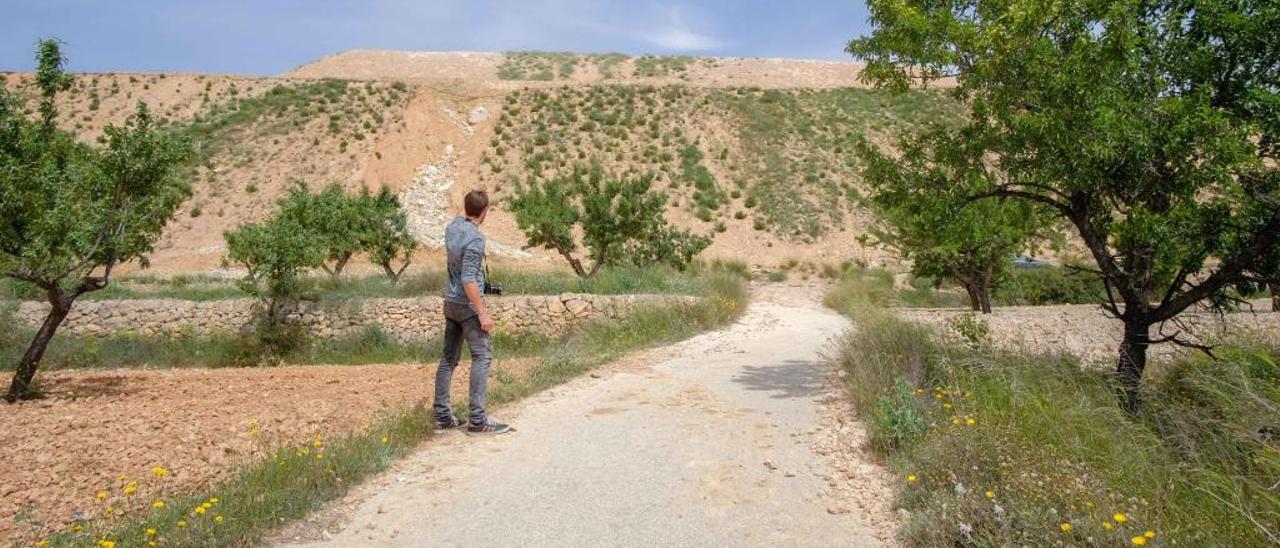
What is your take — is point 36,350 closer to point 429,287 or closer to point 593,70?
point 429,287

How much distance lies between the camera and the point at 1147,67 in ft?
23.7

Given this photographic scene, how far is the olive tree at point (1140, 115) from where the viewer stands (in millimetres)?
6391

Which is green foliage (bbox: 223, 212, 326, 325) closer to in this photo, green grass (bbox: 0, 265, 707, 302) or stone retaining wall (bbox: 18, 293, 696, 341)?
stone retaining wall (bbox: 18, 293, 696, 341)

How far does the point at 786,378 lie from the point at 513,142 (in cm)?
3790

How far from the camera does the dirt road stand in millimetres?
4102

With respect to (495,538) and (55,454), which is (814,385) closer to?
(495,538)

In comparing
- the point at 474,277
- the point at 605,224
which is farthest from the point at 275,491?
the point at 605,224

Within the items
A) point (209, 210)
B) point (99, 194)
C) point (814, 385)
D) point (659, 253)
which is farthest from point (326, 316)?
point (209, 210)

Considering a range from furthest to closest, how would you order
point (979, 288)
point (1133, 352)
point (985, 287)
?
point (979, 288)
point (985, 287)
point (1133, 352)

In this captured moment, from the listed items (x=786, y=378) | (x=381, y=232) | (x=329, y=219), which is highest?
(x=329, y=219)

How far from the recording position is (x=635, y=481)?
16.1 ft

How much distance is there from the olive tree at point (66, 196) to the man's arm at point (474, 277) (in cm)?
714

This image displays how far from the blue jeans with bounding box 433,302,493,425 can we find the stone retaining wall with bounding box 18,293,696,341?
416 inches

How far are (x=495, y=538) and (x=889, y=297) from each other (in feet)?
60.6
